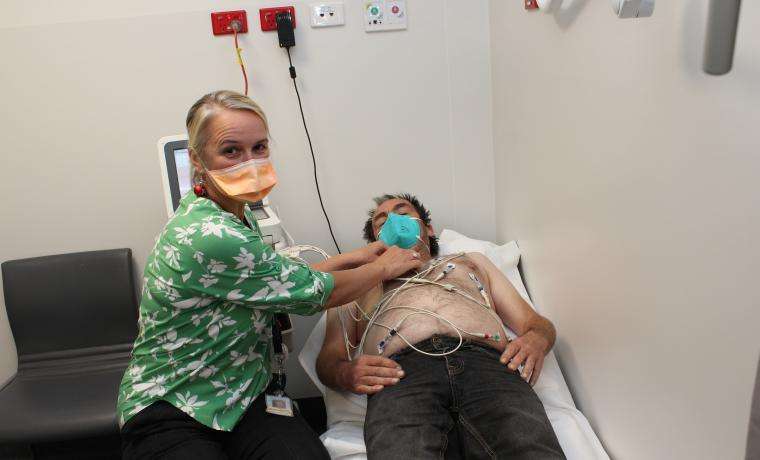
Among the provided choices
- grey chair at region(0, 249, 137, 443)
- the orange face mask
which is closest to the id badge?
the orange face mask

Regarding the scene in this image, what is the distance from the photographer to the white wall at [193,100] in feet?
6.91

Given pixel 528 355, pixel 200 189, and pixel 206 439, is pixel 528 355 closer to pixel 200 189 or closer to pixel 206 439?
pixel 206 439

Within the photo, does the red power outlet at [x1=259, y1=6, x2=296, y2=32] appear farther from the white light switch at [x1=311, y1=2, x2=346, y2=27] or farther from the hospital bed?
the hospital bed

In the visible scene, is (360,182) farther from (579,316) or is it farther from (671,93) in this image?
(671,93)

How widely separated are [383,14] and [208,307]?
1.35m

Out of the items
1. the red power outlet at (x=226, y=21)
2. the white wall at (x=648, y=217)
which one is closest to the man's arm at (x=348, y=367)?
the white wall at (x=648, y=217)

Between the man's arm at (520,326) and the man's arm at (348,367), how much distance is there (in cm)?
32

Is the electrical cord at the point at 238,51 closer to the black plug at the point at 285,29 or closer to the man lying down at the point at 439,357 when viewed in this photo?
the black plug at the point at 285,29

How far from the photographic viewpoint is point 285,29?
6.78ft

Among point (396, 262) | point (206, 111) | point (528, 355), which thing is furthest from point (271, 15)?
point (528, 355)

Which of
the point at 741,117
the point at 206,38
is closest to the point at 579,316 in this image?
the point at 741,117

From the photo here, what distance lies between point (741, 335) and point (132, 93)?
2094mm

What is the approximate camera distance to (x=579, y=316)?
158 centimetres

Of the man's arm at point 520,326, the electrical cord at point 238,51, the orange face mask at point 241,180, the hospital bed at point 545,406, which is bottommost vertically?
the hospital bed at point 545,406
